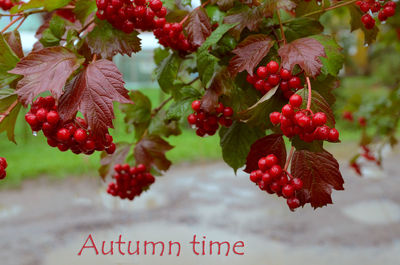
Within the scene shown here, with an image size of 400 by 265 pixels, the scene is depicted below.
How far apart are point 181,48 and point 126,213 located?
3440mm

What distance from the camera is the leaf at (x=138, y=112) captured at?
1.27m

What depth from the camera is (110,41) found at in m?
0.81

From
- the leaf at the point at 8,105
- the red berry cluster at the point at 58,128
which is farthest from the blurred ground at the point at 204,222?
the red berry cluster at the point at 58,128

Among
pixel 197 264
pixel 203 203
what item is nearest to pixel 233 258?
pixel 197 264

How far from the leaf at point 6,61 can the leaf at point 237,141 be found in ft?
1.67

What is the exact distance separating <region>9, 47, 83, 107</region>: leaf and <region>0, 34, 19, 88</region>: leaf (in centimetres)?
13

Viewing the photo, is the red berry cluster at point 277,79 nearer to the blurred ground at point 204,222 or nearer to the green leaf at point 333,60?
the green leaf at point 333,60

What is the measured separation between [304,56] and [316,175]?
0.73 ft

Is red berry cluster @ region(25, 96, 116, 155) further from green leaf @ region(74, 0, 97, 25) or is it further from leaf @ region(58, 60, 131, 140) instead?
green leaf @ region(74, 0, 97, 25)

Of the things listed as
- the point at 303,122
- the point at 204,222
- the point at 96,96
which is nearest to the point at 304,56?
the point at 303,122

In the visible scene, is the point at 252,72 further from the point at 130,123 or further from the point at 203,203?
the point at 203,203

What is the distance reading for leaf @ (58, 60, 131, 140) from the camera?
0.69 metres

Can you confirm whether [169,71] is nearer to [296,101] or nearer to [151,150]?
[151,150]

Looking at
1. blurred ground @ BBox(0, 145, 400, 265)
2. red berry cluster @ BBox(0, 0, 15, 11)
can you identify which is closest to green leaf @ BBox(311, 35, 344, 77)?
red berry cluster @ BBox(0, 0, 15, 11)
